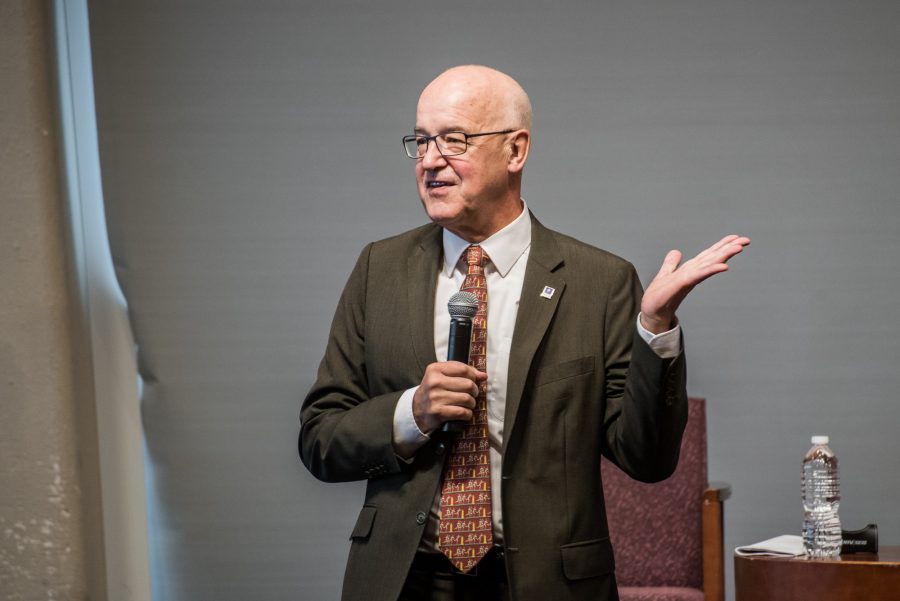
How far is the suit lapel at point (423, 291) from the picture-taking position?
2109 millimetres

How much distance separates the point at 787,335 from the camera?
12.8 ft

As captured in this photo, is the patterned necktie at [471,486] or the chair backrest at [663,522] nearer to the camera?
the patterned necktie at [471,486]

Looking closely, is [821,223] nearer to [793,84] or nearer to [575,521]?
[793,84]

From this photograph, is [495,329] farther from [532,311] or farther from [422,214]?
[422,214]

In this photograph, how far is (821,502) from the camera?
3.36m

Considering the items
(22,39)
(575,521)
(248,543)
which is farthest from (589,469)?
(248,543)

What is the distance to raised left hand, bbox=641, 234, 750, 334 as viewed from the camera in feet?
6.19

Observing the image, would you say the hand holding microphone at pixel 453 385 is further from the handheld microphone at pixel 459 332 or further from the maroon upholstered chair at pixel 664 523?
the maroon upholstered chair at pixel 664 523

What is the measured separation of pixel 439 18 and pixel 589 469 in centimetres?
236

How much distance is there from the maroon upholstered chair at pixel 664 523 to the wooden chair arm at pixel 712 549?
Result: 0.48 feet

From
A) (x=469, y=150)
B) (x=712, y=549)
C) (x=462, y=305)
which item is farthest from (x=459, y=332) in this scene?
(x=712, y=549)

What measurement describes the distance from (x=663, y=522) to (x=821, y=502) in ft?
1.64

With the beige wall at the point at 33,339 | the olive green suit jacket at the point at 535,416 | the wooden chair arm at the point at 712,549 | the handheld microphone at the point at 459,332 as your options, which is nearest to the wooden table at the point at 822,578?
the wooden chair arm at the point at 712,549

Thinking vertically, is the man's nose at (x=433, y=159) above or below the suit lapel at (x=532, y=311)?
above
